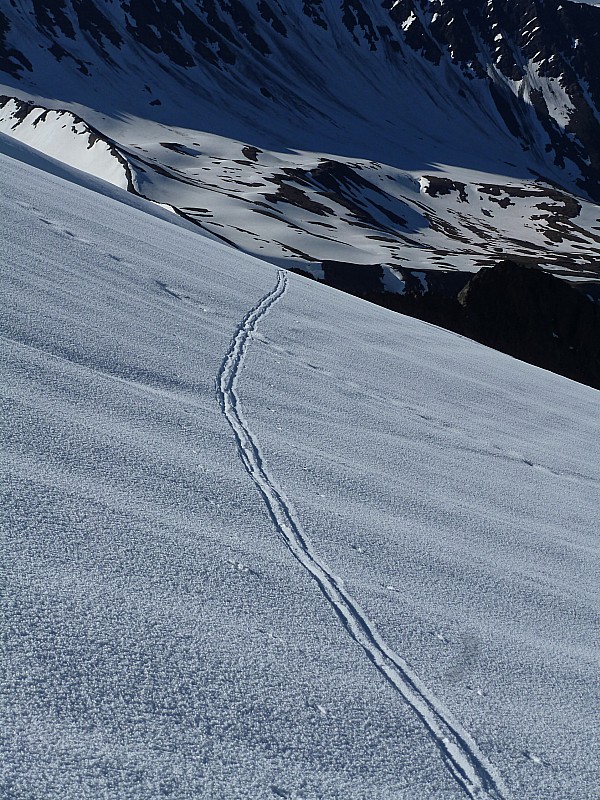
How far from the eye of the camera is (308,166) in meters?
81.9

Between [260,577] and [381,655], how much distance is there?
0.59 m

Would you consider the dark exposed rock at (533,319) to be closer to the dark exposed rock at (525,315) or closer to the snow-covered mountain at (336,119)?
the dark exposed rock at (525,315)

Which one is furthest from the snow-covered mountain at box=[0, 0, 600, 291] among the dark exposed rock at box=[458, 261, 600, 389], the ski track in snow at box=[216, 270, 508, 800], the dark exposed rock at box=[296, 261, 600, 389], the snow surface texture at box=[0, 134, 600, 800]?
the ski track in snow at box=[216, 270, 508, 800]

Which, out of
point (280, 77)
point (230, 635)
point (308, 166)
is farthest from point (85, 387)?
point (280, 77)

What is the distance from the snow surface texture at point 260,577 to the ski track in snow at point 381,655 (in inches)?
0.5

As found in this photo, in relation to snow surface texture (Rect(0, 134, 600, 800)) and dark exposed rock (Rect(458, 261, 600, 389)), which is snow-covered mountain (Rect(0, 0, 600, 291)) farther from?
snow surface texture (Rect(0, 134, 600, 800))

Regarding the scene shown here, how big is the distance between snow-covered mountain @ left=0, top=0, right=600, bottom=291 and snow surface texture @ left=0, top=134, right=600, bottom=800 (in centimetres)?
2455

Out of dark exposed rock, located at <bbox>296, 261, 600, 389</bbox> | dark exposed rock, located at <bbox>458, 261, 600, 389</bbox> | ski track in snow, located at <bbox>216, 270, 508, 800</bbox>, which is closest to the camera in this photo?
ski track in snow, located at <bbox>216, 270, 508, 800</bbox>

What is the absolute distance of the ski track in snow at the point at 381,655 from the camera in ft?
9.02

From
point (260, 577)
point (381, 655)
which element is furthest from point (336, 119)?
point (381, 655)

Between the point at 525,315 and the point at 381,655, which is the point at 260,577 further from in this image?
the point at 525,315

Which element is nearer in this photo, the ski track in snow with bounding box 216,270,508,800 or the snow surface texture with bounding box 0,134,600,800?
the snow surface texture with bounding box 0,134,600,800

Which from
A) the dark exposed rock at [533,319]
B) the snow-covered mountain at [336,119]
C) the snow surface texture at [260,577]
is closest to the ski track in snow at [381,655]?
the snow surface texture at [260,577]

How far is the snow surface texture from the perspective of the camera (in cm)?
247
